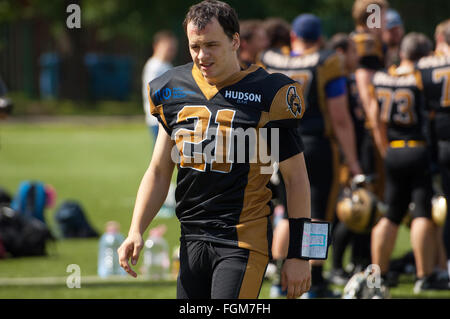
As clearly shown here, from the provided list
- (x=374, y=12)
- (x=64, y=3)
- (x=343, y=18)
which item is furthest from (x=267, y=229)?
(x=64, y=3)

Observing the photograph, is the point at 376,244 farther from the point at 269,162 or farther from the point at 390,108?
the point at 269,162

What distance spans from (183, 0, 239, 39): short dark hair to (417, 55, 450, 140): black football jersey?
3352mm

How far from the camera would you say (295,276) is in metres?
3.89

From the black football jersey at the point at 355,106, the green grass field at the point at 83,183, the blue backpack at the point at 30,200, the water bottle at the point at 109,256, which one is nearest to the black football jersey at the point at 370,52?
the black football jersey at the point at 355,106

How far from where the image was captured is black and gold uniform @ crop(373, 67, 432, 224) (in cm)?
727

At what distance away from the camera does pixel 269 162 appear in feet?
13.3

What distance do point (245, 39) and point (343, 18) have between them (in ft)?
92.8

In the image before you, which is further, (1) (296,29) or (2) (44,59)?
(2) (44,59)

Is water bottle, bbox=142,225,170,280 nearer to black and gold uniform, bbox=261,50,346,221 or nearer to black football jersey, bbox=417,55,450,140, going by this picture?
black and gold uniform, bbox=261,50,346,221

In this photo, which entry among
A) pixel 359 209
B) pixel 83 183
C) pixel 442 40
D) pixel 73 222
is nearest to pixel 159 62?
pixel 73 222

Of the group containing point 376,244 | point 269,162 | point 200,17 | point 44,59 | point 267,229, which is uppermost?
point 44,59

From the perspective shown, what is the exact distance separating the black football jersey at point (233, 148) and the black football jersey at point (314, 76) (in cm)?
293

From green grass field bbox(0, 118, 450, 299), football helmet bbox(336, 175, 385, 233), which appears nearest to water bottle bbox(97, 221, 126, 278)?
green grass field bbox(0, 118, 450, 299)

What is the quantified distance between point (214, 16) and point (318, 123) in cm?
323
